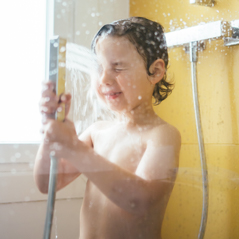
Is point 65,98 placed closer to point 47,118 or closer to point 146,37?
point 47,118

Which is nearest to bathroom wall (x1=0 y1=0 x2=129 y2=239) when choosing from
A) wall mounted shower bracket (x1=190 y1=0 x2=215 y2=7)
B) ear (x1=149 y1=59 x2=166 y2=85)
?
Answer: ear (x1=149 y1=59 x2=166 y2=85)

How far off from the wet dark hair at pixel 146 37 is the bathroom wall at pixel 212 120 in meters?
0.04

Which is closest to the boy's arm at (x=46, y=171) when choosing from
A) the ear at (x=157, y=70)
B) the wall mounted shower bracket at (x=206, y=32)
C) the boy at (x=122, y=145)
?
the boy at (x=122, y=145)

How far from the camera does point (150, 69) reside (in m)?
0.53

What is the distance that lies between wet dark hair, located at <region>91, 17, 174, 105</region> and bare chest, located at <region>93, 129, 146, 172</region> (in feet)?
0.27

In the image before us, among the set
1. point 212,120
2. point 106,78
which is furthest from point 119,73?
point 212,120

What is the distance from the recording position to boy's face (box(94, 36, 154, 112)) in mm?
487

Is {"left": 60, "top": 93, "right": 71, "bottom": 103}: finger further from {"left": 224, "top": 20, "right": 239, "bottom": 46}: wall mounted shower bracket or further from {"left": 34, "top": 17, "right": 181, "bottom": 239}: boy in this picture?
{"left": 224, "top": 20, "right": 239, "bottom": 46}: wall mounted shower bracket

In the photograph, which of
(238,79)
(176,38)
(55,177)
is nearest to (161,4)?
(176,38)

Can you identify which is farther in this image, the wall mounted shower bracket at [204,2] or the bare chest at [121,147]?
the wall mounted shower bracket at [204,2]

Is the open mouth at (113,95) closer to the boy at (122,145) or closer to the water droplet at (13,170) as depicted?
the boy at (122,145)

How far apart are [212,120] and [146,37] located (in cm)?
21

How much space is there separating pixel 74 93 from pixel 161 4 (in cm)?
26

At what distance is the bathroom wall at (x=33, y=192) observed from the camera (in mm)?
475
